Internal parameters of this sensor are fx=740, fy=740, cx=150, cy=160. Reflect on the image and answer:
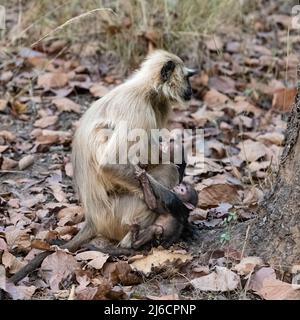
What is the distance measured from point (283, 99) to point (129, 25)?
143 cm

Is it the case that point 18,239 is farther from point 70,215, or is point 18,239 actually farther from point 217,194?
point 217,194

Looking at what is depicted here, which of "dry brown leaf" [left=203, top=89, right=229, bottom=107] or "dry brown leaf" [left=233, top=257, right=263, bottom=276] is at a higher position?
"dry brown leaf" [left=203, top=89, right=229, bottom=107]

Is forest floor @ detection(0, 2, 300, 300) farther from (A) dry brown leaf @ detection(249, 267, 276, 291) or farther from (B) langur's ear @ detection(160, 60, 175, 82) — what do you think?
(B) langur's ear @ detection(160, 60, 175, 82)

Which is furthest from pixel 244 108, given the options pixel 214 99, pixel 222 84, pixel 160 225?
pixel 160 225

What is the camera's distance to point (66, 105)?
575cm

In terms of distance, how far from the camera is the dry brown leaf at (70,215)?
14.0 feet

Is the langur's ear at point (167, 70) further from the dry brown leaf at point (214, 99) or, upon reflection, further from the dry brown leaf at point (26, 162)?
the dry brown leaf at point (214, 99)

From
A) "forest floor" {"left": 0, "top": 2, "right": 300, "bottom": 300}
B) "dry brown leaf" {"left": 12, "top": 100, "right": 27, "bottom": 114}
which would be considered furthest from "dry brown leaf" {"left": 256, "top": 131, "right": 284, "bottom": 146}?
"dry brown leaf" {"left": 12, "top": 100, "right": 27, "bottom": 114}

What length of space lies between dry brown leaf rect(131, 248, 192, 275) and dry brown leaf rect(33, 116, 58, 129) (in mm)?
2092

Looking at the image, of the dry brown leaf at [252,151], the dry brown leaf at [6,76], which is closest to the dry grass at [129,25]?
the dry brown leaf at [6,76]

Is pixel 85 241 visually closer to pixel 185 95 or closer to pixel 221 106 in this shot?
pixel 185 95

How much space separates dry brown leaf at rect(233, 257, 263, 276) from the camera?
3.41 metres

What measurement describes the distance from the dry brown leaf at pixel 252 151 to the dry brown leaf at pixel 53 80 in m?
1.64
